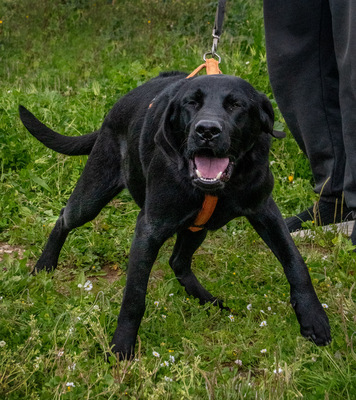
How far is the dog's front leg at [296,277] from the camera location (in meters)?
2.76

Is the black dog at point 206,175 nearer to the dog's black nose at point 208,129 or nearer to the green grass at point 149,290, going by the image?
the dog's black nose at point 208,129

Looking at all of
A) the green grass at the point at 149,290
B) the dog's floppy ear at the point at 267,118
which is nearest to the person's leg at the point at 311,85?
the green grass at the point at 149,290

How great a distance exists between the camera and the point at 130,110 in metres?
3.40

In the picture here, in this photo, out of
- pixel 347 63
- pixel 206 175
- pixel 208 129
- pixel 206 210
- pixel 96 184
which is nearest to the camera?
pixel 208 129

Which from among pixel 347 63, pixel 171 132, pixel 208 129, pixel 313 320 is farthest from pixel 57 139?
pixel 313 320

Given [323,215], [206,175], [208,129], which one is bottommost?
[323,215]

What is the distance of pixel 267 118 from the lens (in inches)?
108

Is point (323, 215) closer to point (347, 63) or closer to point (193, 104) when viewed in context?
point (347, 63)

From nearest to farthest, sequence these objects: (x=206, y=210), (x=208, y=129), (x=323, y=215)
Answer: (x=208, y=129) < (x=206, y=210) < (x=323, y=215)

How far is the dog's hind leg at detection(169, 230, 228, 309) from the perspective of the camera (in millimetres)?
3395

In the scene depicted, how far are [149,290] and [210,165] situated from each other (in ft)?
3.47

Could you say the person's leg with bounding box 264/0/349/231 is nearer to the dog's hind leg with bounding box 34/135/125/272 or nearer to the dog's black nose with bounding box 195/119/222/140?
the dog's hind leg with bounding box 34/135/125/272

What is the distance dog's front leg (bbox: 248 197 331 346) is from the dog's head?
35 centimetres

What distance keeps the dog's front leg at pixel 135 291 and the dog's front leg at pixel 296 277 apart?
47 centimetres
